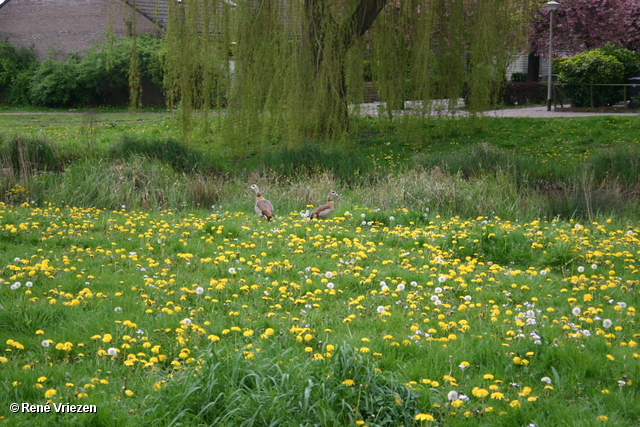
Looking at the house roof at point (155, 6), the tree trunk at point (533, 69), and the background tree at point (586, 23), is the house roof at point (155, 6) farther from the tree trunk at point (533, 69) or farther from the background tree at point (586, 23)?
the tree trunk at point (533, 69)

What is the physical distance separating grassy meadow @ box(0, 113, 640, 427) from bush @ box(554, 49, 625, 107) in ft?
44.2

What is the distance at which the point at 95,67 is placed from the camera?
104 feet

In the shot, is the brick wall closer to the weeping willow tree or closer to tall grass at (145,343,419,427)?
the weeping willow tree

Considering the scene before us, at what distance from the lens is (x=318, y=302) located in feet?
16.9

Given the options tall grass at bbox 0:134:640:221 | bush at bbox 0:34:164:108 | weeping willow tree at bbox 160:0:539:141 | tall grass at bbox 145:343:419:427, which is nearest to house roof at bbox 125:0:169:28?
weeping willow tree at bbox 160:0:539:141

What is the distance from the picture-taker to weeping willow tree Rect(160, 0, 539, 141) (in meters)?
11.7

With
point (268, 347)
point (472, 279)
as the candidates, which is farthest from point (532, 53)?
point (268, 347)

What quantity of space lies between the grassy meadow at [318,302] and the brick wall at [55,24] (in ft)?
92.8

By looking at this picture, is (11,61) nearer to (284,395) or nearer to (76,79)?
(76,79)

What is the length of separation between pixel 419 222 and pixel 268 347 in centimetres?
478

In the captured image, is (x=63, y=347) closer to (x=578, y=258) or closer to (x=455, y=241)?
(x=455, y=241)

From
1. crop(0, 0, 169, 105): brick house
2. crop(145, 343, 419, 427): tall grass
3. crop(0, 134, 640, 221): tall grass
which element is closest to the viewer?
crop(145, 343, 419, 427): tall grass

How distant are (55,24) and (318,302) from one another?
3702cm

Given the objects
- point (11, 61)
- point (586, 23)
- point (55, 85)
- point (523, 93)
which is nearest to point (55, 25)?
point (11, 61)
